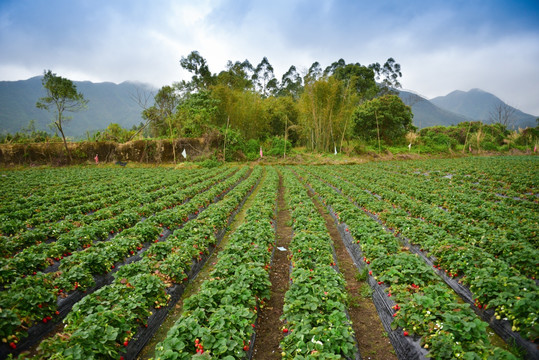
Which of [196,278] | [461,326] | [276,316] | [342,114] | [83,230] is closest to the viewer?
[461,326]

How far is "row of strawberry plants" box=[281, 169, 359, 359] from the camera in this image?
9.19ft

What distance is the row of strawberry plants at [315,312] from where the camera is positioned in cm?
280

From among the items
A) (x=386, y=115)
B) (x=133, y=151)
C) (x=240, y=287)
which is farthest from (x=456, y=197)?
(x=133, y=151)

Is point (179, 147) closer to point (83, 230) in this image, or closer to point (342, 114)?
point (342, 114)

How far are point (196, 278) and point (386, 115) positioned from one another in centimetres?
3605

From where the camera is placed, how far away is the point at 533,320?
9.68 feet

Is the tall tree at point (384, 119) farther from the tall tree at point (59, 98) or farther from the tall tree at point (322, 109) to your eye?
the tall tree at point (59, 98)

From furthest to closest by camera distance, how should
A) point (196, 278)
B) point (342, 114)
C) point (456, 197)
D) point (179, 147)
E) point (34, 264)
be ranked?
1. point (342, 114)
2. point (179, 147)
3. point (456, 197)
4. point (196, 278)
5. point (34, 264)

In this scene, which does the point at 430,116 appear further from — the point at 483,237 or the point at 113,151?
the point at 483,237

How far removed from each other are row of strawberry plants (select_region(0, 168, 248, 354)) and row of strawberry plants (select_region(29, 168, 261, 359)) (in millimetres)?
548

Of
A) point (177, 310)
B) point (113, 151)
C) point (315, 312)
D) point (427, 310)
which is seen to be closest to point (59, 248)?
point (177, 310)

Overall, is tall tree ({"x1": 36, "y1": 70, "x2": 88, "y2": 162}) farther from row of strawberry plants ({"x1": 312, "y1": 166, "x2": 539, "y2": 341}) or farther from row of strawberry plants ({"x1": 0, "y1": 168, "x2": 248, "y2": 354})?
row of strawberry plants ({"x1": 312, "y1": 166, "x2": 539, "y2": 341})

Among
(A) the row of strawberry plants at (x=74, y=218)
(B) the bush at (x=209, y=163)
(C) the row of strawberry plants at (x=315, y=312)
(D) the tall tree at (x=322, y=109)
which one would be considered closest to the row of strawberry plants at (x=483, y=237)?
(C) the row of strawberry plants at (x=315, y=312)

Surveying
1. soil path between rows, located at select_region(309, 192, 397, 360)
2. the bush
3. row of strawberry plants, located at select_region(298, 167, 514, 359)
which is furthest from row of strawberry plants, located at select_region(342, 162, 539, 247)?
the bush
